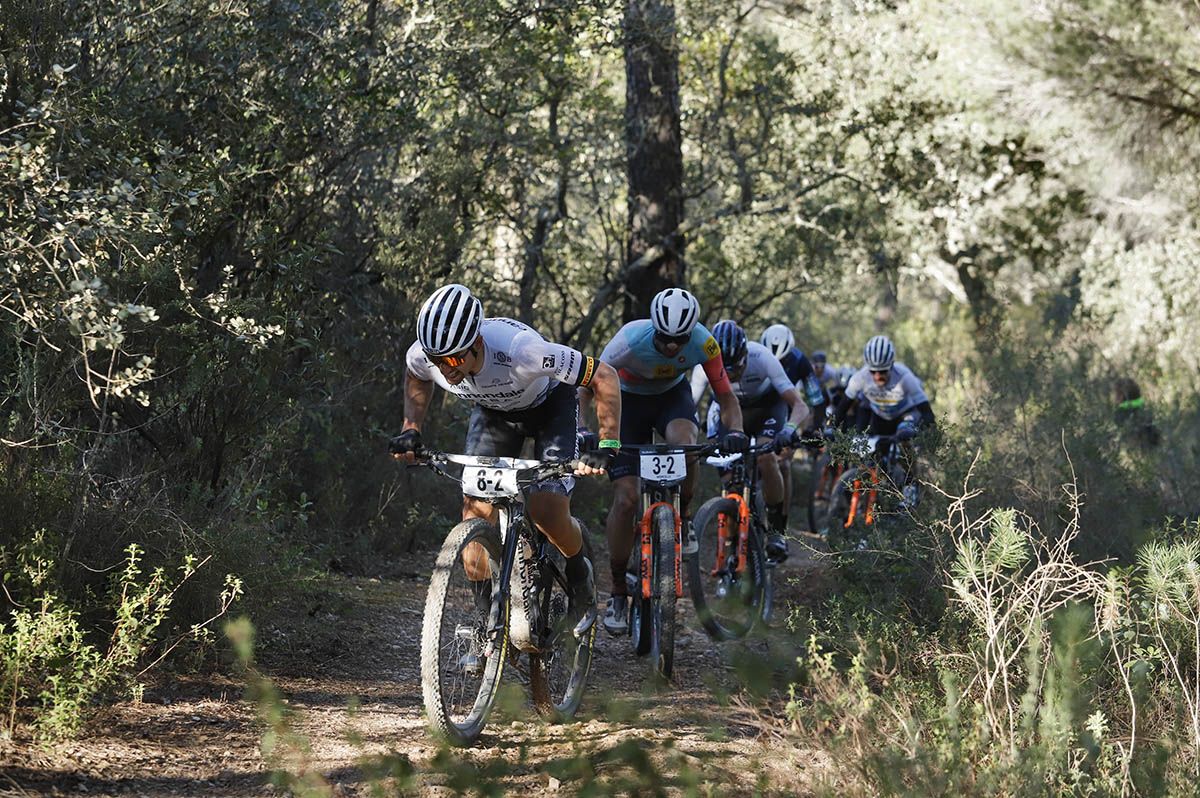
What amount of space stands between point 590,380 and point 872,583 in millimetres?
2726

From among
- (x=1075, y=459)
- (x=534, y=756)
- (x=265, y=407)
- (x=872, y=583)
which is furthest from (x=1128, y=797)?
(x=1075, y=459)

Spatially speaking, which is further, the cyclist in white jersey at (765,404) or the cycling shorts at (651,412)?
the cyclist in white jersey at (765,404)

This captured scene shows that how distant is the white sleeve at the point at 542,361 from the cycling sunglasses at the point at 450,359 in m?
0.32

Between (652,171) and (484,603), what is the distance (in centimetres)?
904

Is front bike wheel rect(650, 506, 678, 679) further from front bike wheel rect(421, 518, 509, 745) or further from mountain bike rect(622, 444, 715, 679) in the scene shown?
front bike wheel rect(421, 518, 509, 745)

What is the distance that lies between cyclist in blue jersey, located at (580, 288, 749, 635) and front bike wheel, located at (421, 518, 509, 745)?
1481mm

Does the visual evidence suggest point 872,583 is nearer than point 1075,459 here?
Yes

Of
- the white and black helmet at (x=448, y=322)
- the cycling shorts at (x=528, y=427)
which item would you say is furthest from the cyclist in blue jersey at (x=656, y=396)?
the white and black helmet at (x=448, y=322)

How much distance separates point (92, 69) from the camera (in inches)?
321

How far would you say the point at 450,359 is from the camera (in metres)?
5.61

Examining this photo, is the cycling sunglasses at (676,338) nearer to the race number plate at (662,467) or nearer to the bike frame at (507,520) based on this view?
the race number plate at (662,467)

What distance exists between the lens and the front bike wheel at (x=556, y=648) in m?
6.13

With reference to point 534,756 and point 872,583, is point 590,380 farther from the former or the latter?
point 872,583

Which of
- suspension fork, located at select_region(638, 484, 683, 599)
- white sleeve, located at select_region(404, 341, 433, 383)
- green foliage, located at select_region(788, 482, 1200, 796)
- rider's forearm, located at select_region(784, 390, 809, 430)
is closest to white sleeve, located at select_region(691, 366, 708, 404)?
rider's forearm, located at select_region(784, 390, 809, 430)
